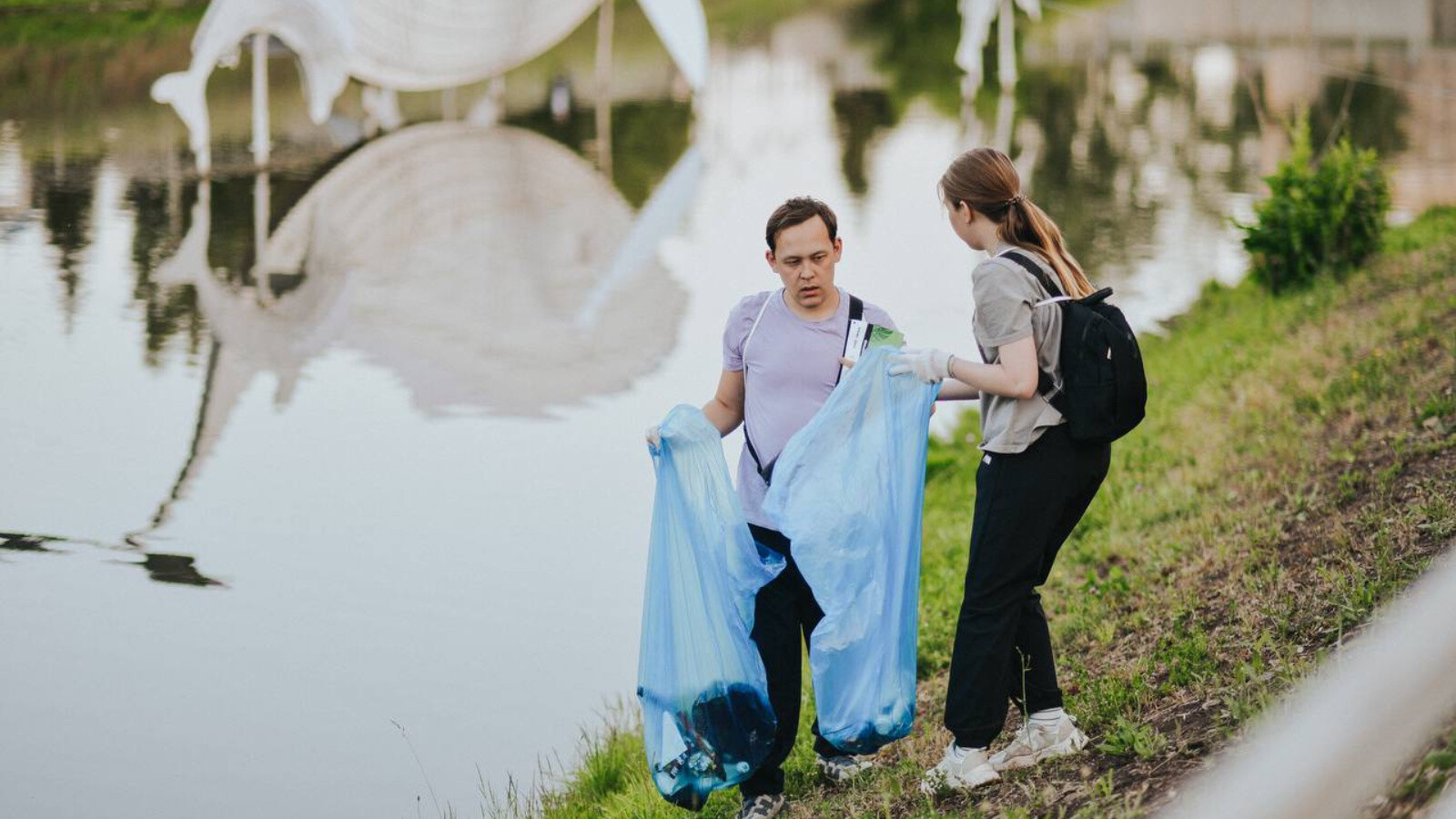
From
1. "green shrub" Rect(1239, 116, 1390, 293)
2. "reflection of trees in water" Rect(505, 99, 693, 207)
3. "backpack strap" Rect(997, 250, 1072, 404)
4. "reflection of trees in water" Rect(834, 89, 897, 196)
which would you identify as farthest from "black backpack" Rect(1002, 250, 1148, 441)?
"reflection of trees in water" Rect(834, 89, 897, 196)

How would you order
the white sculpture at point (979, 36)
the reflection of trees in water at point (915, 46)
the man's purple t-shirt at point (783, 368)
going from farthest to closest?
the reflection of trees in water at point (915, 46) → the white sculpture at point (979, 36) → the man's purple t-shirt at point (783, 368)

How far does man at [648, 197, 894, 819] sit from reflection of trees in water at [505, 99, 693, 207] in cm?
1133

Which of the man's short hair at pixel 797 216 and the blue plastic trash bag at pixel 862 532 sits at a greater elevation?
the man's short hair at pixel 797 216

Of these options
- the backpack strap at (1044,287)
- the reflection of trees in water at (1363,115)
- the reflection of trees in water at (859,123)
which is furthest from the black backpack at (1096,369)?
the reflection of trees in water at (1363,115)

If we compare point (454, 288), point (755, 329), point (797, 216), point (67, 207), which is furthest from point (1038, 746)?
point (67, 207)

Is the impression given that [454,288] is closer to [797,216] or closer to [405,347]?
[405,347]

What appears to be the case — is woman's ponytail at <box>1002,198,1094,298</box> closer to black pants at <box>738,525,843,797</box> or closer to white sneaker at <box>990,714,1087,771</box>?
black pants at <box>738,525,843,797</box>

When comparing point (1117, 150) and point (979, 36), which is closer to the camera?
point (1117, 150)

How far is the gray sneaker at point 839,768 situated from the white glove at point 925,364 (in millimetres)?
1113

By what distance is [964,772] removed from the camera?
12.9ft

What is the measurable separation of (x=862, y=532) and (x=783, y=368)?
459mm

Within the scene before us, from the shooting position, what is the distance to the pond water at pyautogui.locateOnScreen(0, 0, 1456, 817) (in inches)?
211

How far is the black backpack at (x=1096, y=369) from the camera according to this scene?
143 inches

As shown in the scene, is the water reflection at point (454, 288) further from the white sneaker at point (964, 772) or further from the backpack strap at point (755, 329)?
the white sneaker at point (964, 772)
